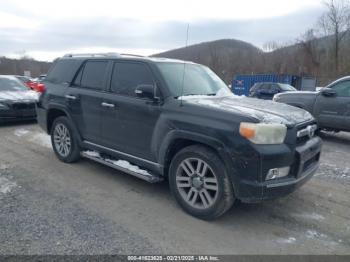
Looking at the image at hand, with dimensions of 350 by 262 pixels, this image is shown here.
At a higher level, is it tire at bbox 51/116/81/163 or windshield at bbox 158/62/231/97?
windshield at bbox 158/62/231/97

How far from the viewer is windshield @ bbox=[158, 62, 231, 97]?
4242 mm

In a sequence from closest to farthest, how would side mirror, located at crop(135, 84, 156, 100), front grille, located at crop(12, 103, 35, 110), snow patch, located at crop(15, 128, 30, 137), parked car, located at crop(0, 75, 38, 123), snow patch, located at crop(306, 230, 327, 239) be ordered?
snow patch, located at crop(306, 230, 327, 239)
side mirror, located at crop(135, 84, 156, 100)
snow patch, located at crop(15, 128, 30, 137)
parked car, located at crop(0, 75, 38, 123)
front grille, located at crop(12, 103, 35, 110)

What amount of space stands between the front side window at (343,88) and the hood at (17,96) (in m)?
8.24

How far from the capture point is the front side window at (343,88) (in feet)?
25.9

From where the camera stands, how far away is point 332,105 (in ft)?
26.3

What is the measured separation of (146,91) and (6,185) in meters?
2.51

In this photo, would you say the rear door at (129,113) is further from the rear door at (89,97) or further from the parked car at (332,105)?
the parked car at (332,105)

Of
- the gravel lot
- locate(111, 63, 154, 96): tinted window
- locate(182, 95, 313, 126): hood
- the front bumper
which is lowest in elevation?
the gravel lot

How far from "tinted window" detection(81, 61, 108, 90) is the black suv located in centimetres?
2

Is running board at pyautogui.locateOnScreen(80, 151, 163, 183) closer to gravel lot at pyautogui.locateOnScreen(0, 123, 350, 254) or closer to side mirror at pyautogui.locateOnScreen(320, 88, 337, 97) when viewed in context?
gravel lot at pyautogui.locateOnScreen(0, 123, 350, 254)

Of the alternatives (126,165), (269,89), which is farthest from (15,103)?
(269,89)

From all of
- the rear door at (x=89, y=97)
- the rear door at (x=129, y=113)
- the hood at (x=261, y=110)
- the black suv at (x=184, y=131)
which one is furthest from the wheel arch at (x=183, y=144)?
the rear door at (x=89, y=97)

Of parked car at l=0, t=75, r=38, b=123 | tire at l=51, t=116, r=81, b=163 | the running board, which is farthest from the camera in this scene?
parked car at l=0, t=75, r=38, b=123

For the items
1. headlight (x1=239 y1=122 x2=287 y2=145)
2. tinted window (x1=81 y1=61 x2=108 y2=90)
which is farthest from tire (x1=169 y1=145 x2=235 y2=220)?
tinted window (x1=81 y1=61 x2=108 y2=90)
